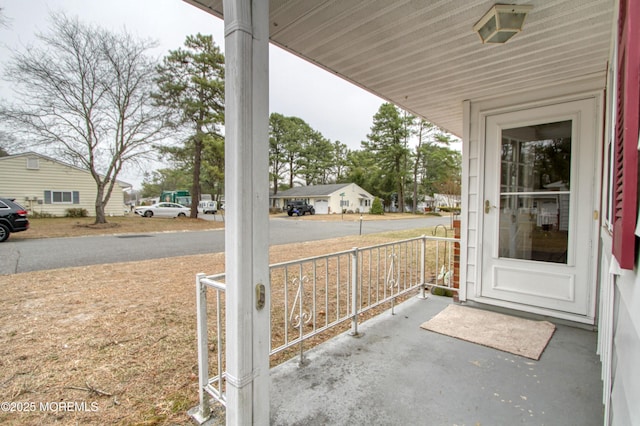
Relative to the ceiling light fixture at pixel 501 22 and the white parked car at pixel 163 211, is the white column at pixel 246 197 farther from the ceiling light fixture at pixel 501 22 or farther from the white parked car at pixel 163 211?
the white parked car at pixel 163 211

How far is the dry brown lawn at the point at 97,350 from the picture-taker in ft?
5.90

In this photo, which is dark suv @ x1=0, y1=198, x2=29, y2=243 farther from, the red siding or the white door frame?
the red siding

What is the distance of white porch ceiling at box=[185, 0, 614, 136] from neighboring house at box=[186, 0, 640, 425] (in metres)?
0.01

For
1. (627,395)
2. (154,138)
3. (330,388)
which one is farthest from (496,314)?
(154,138)

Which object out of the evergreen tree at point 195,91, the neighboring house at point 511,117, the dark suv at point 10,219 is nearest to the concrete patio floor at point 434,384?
the neighboring house at point 511,117

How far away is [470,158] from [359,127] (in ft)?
95.8

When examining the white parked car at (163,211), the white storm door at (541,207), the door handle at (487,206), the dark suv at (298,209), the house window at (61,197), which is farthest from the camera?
the dark suv at (298,209)

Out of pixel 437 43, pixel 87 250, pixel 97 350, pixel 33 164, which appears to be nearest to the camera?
pixel 437 43

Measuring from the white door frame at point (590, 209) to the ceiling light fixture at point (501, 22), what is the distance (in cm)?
134

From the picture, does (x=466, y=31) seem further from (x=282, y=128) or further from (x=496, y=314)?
(x=282, y=128)

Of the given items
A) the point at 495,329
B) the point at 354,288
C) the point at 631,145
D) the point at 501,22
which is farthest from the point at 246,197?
the point at 495,329

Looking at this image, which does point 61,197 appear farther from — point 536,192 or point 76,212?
point 536,192

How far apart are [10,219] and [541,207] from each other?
1209 centimetres

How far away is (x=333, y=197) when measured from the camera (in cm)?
2827
